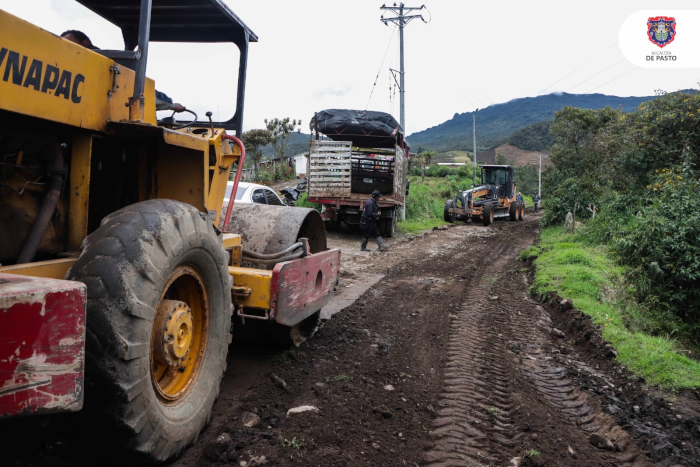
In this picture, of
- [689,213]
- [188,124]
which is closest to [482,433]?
[188,124]

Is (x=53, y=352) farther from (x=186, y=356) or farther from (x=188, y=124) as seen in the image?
(x=188, y=124)

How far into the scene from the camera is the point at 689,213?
36.7 ft

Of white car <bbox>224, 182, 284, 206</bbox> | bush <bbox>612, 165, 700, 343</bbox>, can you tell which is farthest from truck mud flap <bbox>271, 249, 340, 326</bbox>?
bush <bbox>612, 165, 700, 343</bbox>

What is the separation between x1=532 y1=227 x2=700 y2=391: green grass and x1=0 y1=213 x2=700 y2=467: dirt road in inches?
8.7

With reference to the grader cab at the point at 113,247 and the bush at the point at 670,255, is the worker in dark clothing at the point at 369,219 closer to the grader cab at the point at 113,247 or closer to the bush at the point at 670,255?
the bush at the point at 670,255

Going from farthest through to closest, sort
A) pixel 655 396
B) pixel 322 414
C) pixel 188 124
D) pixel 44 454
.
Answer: pixel 655 396 → pixel 188 124 → pixel 322 414 → pixel 44 454

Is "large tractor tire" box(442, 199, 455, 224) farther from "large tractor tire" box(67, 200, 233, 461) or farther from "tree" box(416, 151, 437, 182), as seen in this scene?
"large tractor tire" box(67, 200, 233, 461)

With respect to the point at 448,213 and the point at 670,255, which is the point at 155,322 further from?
the point at 448,213

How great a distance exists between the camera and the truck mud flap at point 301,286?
399cm

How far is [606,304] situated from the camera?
27.5 ft

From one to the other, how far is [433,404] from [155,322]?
7.65 ft

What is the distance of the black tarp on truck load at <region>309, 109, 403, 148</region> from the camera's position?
693 inches

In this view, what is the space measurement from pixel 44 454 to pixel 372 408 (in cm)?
209

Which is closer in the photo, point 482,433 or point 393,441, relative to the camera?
point 393,441
